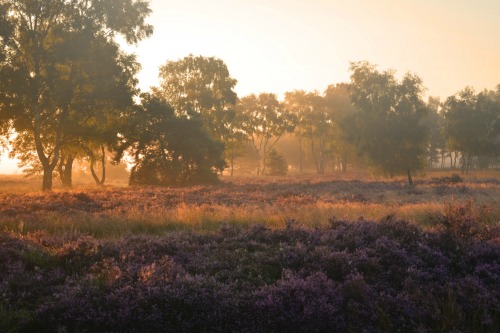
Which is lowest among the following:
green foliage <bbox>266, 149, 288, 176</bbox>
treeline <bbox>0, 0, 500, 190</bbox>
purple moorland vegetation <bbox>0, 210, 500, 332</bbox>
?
purple moorland vegetation <bbox>0, 210, 500, 332</bbox>

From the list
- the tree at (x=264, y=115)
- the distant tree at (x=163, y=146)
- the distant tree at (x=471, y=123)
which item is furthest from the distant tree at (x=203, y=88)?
the distant tree at (x=471, y=123)

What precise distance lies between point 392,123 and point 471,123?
2696 centimetres

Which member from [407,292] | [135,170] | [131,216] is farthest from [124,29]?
[407,292]

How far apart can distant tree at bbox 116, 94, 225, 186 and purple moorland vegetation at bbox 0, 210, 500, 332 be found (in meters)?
25.8

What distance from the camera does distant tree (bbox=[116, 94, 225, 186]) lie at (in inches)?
1334

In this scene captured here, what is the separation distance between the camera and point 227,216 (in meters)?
12.8

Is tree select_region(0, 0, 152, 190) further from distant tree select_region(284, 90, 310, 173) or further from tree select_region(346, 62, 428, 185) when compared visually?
distant tree select_region(284, 90, 310, 173)

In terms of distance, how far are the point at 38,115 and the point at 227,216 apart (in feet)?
71.5

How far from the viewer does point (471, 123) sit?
60.0 metres

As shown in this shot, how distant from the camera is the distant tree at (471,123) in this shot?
197 ft

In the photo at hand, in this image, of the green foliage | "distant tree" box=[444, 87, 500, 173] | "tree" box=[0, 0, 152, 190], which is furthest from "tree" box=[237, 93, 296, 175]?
"tree" box=[0, 0, 152, 190]

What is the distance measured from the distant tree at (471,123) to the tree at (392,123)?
19557 mm

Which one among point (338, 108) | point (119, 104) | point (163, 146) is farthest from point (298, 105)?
point (119, 104)

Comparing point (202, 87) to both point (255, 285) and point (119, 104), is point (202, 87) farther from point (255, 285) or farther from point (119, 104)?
point (255, 285)
